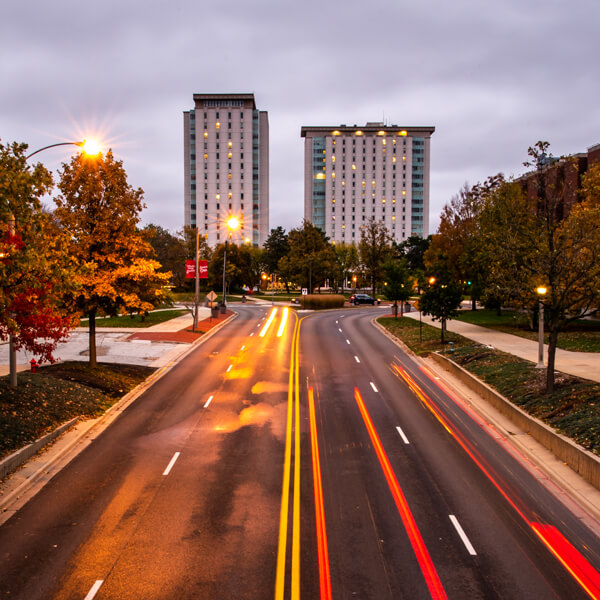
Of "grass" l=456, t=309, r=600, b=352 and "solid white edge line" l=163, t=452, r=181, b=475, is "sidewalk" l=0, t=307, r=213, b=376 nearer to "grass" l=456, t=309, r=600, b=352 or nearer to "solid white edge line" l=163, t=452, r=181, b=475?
"solid white edge line" l=163, t=452, r=181, b=475

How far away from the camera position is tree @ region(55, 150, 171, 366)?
2142cm

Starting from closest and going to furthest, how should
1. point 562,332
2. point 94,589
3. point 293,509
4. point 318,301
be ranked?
point 94,589, point 293,509, point 562,332, point 318,301

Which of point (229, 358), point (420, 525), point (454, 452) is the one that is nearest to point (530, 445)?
point (454, 452)

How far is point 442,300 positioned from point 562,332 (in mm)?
11526

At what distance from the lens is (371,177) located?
181250 mm

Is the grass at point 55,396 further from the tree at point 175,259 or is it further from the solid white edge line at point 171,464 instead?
the tree at point 175,259

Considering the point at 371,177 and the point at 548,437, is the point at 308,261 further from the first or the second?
the point at 371,177

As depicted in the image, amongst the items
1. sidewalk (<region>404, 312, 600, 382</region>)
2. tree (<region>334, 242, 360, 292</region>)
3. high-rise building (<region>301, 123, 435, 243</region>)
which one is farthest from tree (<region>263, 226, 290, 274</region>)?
sidewalk (<region>404, 312, 600, 382</region>)

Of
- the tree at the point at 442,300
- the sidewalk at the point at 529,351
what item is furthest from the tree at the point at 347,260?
the tree at the point at 442,300

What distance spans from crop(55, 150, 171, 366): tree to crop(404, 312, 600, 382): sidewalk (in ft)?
62.2

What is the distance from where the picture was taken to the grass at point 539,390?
14070 mm

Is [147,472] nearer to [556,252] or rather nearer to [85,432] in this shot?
[85,432]

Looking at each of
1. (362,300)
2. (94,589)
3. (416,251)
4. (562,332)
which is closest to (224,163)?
(416,251)

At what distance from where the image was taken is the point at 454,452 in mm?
14398
